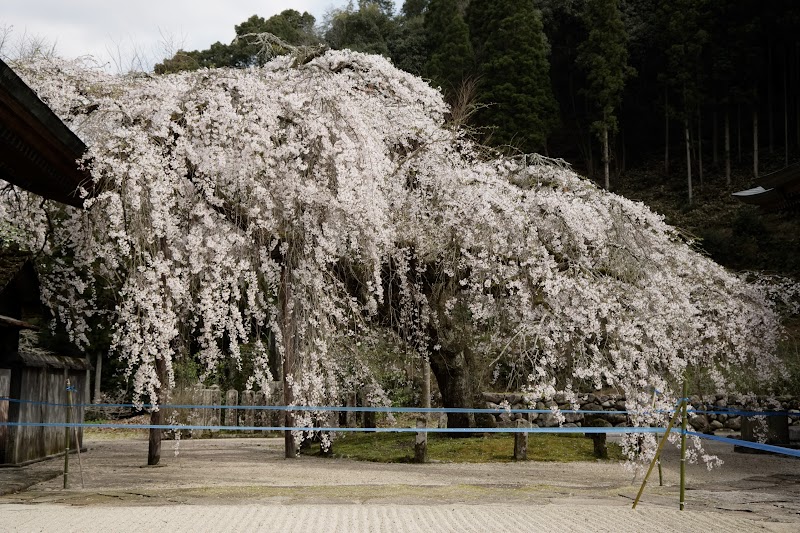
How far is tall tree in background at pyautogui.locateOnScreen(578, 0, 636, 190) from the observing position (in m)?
29.9

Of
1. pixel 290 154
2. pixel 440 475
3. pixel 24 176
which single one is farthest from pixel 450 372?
pixel 24 176

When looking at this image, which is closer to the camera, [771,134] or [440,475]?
[440,475]

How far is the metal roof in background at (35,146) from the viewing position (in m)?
5.31

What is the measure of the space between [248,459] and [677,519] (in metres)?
7.92

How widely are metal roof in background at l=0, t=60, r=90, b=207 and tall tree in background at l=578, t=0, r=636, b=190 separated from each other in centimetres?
2526

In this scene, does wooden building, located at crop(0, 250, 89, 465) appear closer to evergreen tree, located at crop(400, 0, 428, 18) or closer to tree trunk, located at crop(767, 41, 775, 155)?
tree trunk, located at crop(767, 41, 775, 155)

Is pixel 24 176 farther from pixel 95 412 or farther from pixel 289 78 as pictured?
pixel 95 412

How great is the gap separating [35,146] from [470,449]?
28.9ft

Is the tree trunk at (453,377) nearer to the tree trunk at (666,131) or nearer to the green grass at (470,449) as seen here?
the green grass at (470,449)

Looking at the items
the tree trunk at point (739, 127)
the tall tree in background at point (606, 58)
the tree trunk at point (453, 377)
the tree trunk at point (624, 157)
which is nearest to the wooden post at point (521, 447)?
the tree trunk at point (453, 377)

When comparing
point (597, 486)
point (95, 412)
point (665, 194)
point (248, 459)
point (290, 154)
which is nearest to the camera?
point (290, 154)

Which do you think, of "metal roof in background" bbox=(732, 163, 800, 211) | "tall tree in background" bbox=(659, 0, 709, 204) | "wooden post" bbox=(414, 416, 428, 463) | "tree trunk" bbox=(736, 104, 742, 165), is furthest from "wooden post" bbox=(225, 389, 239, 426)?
"tree trunk" bbox=(736, 104, 742, 165)

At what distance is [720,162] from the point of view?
32312 mm

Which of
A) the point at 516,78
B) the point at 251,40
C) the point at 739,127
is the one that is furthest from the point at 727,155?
the point at 251,40
